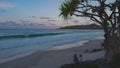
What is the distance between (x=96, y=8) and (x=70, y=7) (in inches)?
49.9

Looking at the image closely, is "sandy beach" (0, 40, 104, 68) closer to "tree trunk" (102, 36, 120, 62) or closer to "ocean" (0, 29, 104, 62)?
"ocean" (0, 29, 104, 62)

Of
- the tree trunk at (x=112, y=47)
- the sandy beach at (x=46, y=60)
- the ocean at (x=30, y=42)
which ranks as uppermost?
the tree trunk at (x=112, y=47)

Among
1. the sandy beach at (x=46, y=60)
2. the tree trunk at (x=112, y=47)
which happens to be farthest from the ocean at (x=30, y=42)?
the tree trunk at (x=112, y=47)

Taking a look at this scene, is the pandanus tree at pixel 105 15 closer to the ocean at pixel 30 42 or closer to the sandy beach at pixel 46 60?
the sandy beach at pixel 46 60

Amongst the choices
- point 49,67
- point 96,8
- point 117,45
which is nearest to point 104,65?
point 117,45

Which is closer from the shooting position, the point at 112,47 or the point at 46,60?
the point at 112,47

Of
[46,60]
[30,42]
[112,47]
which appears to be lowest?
[30,42]

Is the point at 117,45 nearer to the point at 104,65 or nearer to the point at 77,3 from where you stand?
the point at 104,65

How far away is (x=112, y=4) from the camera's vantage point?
12.4 m

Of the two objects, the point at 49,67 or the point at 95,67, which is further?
the point at 49,67

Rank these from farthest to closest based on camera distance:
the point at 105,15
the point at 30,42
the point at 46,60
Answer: the point at 30,42, the point at 46,60, the point at 105,15

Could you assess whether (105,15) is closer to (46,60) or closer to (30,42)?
(46,60)

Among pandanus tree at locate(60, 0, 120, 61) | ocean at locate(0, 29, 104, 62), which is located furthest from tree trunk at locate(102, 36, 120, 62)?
ocean at locate(0, 29, 104, 62)

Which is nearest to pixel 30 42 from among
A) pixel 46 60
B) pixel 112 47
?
pixel 46 60
